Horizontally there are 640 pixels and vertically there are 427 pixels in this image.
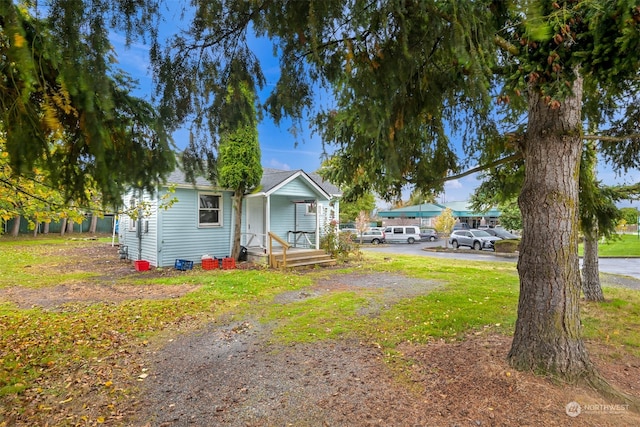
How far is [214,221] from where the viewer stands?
12.4 meters

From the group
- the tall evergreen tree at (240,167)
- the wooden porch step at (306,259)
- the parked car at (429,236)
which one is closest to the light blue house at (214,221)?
the tall evergreen tree at (240,167)

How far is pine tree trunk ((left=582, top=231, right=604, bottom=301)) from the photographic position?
22.2 ft

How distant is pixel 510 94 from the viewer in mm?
2508

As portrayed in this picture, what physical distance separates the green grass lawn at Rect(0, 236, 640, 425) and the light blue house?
11.3 ft

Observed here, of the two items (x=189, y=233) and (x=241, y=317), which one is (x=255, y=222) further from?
(x=241, y=317)

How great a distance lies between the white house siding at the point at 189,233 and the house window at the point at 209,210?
14 centimetres

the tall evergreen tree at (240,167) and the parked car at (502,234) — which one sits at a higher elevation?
the tall evergreen tree at (240,167)

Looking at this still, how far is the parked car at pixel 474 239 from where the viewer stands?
2095 cm

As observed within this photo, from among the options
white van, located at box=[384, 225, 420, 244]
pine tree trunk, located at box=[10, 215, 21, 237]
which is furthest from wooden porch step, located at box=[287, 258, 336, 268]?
pine tree trunk, located at box=[10, 215, 21, 237]

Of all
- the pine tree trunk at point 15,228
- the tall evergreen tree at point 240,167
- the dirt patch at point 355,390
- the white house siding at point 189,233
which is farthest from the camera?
the pine tree trunk at point 15,228

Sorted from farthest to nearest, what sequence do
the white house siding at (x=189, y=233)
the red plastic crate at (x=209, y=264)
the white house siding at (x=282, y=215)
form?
1. the white house siding at (x=282, y=215)
2. the white house siding at (x=189, y=233)
3. the red plastic crate at (x=209, y=264)

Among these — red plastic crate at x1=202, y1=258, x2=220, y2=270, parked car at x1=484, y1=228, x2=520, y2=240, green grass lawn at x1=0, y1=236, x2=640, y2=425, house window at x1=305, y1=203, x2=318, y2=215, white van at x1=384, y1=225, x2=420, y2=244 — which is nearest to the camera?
green grass lawn at x1=0, y1=236, x2=640, y2=425

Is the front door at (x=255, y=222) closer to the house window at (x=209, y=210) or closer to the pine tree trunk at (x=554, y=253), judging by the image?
the house window at (x=209, y=210)

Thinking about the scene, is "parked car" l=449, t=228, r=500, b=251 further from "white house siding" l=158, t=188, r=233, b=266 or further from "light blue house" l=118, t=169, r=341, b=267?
"white house siding" l=158, t=188, r=233, b=266
